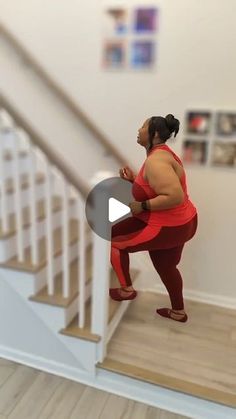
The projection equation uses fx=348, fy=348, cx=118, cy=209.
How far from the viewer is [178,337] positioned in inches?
22.8

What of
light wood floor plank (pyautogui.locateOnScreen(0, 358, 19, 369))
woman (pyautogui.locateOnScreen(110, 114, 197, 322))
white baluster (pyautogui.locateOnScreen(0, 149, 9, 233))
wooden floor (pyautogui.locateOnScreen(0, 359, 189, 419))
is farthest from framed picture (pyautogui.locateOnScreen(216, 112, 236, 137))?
light wood floor plank (pyautogui.locateOnScreen(0, 358, 19, 369))

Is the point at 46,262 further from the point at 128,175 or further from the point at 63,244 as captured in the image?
the point at 128,175

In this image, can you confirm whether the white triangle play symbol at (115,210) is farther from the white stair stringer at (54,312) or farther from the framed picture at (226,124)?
the white stair stringer at (54,312)

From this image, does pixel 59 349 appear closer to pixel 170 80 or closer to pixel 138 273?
pixel 138 273

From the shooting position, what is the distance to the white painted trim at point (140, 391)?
3.95ft

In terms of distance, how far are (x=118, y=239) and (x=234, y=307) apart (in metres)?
0.40

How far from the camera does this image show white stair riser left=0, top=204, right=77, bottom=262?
49.2 inches

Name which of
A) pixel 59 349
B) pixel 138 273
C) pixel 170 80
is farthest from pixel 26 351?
pixel 170 80

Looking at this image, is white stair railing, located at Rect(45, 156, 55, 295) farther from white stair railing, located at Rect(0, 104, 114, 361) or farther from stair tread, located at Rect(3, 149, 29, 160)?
stair tread, located at Rect(3, 149, 29, 160)

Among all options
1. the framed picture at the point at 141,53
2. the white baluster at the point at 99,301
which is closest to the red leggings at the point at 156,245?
the framed picture at the point at 141,53

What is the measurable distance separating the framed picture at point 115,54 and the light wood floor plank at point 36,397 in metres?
1.28

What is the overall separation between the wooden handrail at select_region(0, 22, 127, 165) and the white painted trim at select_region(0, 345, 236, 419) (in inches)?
37.5

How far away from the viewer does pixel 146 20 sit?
0.49 metres

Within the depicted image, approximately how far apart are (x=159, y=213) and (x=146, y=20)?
29 centimetres
